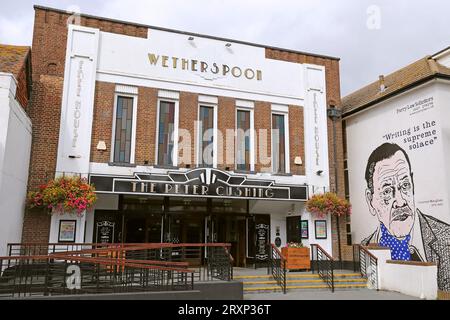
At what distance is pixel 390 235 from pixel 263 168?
5.00 metres

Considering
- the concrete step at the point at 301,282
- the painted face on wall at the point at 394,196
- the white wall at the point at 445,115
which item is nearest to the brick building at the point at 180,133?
the painted face on wall at the point at 394,196

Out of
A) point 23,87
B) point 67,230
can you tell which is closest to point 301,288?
point 67,230

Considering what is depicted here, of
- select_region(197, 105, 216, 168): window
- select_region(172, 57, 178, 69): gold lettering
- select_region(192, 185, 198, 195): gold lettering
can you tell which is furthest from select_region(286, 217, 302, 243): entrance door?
select_region(172, 57, 178, 69): gold lettering

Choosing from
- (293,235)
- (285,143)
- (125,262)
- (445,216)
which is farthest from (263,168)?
(125,262)

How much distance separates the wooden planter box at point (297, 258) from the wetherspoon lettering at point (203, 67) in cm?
649

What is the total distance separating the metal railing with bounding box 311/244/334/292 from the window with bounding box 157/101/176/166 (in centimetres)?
579

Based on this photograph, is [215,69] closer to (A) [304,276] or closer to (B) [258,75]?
(B) [258,75]

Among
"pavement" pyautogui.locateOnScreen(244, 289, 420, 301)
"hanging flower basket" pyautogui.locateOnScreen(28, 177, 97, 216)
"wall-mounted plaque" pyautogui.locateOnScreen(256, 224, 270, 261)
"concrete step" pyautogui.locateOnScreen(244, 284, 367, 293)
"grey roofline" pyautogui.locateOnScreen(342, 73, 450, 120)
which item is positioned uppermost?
"grey roofline" pyautogui.locateOnScreen(342, 73, 450, 120)

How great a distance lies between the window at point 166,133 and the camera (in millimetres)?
14328

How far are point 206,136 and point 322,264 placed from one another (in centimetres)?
593

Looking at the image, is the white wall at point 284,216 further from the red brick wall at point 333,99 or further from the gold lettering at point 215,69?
the gold lettering at point 215,69

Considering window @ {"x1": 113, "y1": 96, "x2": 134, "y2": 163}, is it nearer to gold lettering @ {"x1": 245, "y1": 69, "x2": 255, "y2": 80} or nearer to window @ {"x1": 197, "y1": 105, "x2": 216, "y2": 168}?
window @ {"x1": 197, "y1": 105, "x2": 216, "y2": 168}

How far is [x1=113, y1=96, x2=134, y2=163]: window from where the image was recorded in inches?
547

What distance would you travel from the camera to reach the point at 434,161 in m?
13.1
